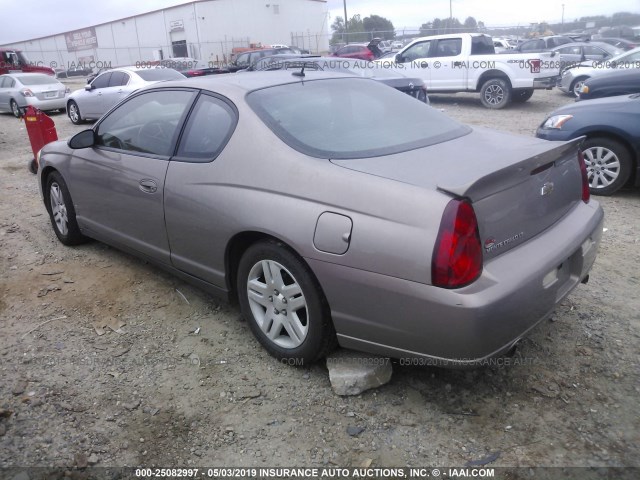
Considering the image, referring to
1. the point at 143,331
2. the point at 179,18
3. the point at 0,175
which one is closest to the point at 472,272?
the point at 143,331

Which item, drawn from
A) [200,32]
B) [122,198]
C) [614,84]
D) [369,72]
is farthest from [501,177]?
[200,32]

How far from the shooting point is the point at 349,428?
260 centimetres

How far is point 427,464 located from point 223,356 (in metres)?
1.41

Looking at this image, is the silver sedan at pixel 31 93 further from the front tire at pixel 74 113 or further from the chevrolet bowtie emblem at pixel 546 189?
the chevrolet bowtie emblem at pixel 546 189

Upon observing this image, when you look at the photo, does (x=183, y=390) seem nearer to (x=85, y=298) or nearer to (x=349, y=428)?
(x=349, y=428)

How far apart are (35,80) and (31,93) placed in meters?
0.88

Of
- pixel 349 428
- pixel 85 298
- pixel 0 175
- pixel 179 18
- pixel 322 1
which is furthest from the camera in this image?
pixel 322 1

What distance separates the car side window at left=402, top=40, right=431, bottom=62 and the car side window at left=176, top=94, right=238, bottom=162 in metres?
12.3

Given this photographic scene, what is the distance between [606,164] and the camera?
5.74m

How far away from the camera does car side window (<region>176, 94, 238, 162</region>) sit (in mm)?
3215

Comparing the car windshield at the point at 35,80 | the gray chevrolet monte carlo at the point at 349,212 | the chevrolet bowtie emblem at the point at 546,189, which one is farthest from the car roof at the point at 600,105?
the car windshield at the point at 35,80

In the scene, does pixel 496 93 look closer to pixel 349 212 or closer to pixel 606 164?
pixel 606 164

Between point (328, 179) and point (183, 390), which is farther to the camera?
point (183, 390)

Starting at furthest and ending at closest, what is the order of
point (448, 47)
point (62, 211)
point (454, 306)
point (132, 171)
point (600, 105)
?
point (448, 47) → point (600, 105) → point (62, 211) → point (132, 171) → point (454, 306)
